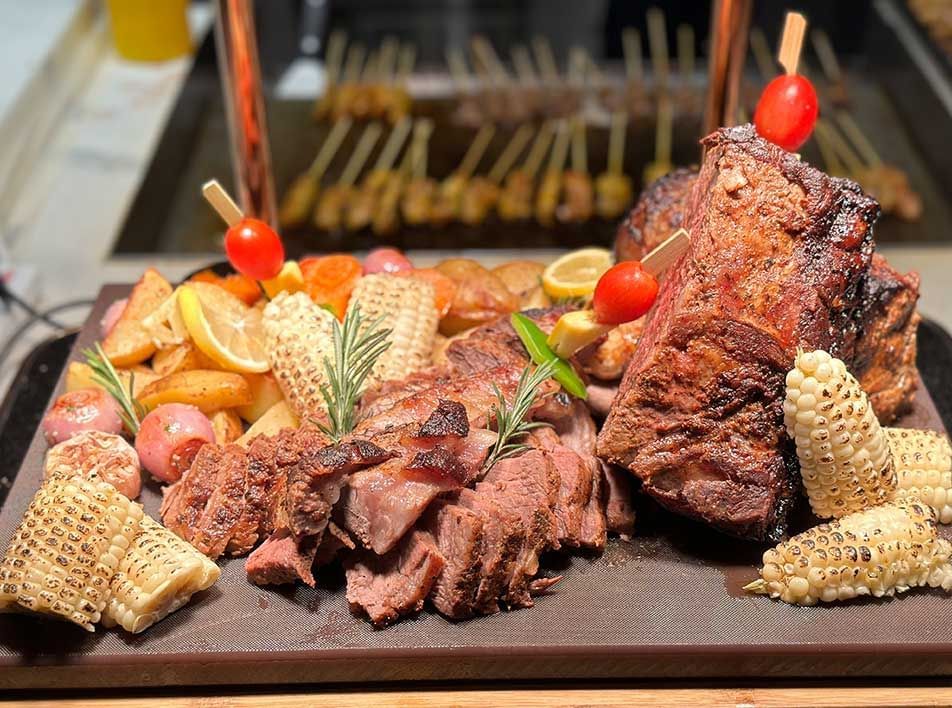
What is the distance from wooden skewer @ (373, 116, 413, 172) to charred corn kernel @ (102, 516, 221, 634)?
3.09m

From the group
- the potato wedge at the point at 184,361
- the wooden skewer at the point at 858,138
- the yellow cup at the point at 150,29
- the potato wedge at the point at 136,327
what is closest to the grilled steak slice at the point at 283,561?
the potato wedge at the point at 184,361

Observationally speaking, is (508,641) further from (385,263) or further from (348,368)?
(385,263)

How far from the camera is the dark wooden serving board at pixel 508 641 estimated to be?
202 cm

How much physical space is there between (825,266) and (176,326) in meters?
1.50

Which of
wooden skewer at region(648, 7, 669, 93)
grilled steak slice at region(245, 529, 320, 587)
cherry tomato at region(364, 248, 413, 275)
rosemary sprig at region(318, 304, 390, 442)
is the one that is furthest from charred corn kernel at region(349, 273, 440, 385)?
wooden skewer at region(648, 7, 669, 93)

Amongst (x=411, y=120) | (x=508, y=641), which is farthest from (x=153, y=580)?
(x=411, y=120)

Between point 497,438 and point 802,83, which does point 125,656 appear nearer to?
point 497,438

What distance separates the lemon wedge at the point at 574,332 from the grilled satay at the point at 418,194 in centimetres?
232

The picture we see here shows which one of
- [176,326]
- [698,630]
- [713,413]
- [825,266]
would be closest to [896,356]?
[825,266]

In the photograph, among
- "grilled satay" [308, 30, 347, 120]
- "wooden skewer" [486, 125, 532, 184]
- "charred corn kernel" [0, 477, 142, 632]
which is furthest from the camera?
"grilled satay" [308, 30, 347, 120]

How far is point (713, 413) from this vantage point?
211 centimetres

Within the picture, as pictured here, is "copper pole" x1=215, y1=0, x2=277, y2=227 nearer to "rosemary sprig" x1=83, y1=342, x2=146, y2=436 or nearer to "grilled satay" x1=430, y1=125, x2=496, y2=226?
"rosemary sprig" x1=83, y1=342, x2=146, y2=436

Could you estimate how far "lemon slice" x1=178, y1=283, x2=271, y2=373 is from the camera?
2.48 metres

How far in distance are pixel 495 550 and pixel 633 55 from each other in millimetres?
4299
